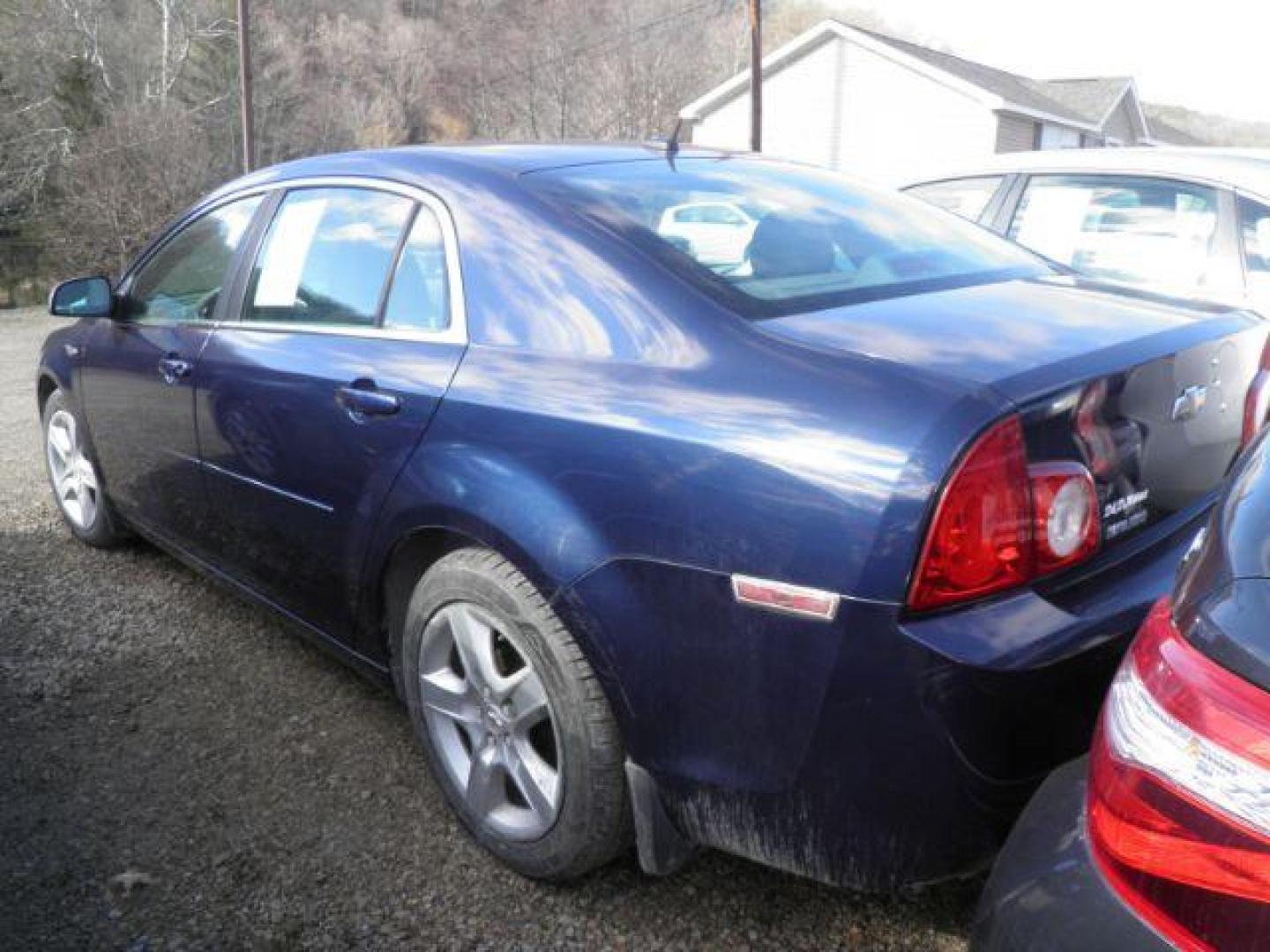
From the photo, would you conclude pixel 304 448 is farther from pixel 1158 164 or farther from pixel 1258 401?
pixel 1158 164

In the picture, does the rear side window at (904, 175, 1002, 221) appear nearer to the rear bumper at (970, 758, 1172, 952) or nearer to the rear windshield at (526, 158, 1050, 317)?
the rear windshield at (526, 158, 1050, 317)

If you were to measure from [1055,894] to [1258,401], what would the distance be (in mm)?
1569

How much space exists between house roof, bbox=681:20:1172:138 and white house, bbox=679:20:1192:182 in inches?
1.8

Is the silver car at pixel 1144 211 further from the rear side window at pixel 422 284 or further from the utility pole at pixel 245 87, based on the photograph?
the utility pole at pixel 245 87

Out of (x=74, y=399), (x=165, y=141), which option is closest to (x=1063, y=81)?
(x=165, y=141)

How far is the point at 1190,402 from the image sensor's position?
6.90 ft

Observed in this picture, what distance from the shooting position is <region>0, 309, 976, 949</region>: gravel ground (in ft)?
7.25

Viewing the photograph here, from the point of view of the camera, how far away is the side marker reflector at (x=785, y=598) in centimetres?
170

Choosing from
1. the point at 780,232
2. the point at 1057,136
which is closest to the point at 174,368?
the point at 780,232

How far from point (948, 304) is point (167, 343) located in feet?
8.00

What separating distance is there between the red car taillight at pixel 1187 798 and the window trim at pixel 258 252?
62.7 inches

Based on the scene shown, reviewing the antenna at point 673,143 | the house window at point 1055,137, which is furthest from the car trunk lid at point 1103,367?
the house window at point 1055,137

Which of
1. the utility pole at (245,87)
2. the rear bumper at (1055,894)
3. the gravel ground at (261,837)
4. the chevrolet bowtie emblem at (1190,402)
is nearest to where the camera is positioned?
the rear bumper at (1055,894)

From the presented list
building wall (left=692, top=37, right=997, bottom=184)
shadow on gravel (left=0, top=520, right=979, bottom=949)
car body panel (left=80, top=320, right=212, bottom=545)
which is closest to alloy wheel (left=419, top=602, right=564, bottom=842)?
shadow on gravel (left=0, top=520, right=979, bottom=949)
